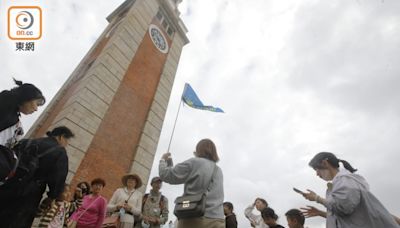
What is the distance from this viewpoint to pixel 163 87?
14.1m

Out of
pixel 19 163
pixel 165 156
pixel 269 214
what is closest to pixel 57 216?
pixel 19 163

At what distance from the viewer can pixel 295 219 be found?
4164mm

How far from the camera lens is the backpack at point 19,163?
2.50 m

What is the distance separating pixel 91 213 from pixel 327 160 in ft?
12.7

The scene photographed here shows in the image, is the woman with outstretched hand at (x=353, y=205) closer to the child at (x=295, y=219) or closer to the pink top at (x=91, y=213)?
the child at (x=295, y=219)

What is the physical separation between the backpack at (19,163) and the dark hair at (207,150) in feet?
5.95

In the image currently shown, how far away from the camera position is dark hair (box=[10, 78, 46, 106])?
285cm

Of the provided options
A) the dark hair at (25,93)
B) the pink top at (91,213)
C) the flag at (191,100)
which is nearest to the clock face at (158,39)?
the flag at (191,100)

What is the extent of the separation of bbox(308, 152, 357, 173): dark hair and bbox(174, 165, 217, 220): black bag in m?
1.37

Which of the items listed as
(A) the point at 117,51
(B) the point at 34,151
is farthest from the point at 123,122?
(B) the point at 34,151

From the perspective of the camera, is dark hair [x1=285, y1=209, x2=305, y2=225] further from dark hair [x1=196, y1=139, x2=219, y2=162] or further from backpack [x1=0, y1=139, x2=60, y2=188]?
backpack [x1=0, y1=139, x2=60, y2=188]

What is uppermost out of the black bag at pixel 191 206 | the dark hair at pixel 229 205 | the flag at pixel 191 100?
the flag at pixel 191 100

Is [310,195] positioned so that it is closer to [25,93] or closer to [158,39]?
[25,93]

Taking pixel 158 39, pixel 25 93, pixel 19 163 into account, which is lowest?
pixel 19 163
